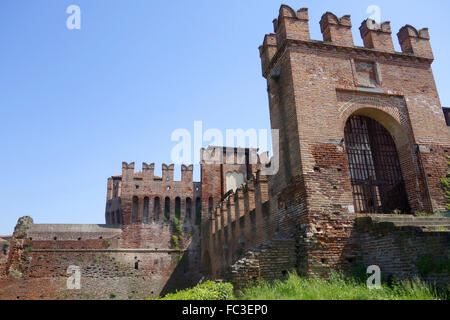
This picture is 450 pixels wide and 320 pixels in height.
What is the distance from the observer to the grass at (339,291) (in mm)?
6930

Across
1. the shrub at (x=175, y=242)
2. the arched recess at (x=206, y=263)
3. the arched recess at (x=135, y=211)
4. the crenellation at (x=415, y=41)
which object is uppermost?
the crenellation at (x=415, y=41)

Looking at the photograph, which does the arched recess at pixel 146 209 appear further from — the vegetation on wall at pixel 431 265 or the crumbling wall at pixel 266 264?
the vegetation on wall at pixel 431 265

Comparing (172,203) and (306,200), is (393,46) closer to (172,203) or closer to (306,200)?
(306,200)

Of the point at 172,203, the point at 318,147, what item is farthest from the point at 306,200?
the point at 172,203

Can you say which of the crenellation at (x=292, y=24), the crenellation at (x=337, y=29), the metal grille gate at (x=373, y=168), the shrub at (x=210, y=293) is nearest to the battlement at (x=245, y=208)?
the metal grille gate at (x=373, y=168)

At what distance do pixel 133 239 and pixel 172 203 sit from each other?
366 centimetres

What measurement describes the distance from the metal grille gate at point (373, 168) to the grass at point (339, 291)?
141 inches

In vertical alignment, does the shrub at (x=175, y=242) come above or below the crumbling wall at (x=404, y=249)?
above

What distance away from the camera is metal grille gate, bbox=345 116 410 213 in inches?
462

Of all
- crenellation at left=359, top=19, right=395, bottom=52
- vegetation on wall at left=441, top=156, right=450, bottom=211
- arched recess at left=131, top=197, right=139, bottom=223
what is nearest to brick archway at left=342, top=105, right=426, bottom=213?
vegetation on wall at left=441, top=156, right=450, bottom=211

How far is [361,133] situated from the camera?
12422mm

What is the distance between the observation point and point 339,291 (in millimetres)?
7539

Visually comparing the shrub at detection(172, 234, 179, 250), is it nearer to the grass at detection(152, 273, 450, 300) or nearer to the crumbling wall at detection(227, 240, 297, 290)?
the crumbling wall at detection(227, 240, 297, 290)

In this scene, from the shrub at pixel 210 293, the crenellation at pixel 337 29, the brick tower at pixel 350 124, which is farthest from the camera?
the crenellation at pixel 337 29
